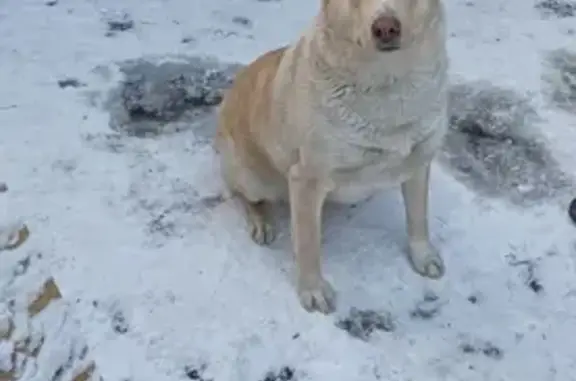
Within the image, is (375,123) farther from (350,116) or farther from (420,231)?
(420,231)

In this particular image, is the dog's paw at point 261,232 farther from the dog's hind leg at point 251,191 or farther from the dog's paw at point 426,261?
the dog's paw at point 426,261

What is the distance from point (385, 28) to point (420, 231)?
905mm

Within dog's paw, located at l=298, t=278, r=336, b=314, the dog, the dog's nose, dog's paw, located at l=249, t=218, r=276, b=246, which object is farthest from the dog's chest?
dog's paw, located at l=249, t=218, r=276, b=246

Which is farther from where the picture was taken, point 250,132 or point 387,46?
point 250,132

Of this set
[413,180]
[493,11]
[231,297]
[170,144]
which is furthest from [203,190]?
[493,11]

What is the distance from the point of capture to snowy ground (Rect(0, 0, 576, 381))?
2.96 m

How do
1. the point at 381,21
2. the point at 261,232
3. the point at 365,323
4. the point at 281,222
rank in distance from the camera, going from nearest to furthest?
the point at 381,21, the point at 365,323, the point at 261,232, the point at 281,222

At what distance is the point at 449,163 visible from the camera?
3.70 metres

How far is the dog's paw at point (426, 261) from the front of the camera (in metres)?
3.23

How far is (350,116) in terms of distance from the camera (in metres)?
2.84

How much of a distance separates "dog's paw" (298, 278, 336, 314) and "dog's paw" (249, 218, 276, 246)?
0.89ft

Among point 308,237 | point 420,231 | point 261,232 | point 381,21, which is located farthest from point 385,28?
point 261,232

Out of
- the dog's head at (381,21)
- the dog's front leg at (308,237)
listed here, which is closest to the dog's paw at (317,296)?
the dog's front leg at (308,237)

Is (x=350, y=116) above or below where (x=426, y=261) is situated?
above
